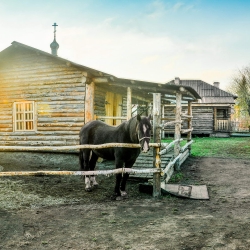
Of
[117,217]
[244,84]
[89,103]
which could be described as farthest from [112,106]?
[244,84]

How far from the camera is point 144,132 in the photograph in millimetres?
5477

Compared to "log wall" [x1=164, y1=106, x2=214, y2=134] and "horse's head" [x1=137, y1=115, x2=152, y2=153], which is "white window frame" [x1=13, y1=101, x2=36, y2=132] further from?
"log wall" [x1=164, y1=106, x2=214, y2=134]

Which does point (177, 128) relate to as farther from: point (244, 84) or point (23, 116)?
point (244, 84)

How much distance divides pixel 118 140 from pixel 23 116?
6489 mm

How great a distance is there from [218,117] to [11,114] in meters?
21.8

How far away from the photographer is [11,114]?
1156 cm

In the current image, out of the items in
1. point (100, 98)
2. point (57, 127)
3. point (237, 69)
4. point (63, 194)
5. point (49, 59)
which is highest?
point (237, 69)

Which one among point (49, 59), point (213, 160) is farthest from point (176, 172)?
point (49, 59)

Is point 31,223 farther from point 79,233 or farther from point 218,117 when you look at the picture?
point 218,117

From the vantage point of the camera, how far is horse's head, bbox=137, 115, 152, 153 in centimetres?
541

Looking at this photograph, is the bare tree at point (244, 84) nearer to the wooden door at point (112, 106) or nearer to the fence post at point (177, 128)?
the wooden door at point (112, 106)

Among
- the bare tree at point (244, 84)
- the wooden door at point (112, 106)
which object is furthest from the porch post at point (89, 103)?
the bare tree at point (244, 84)

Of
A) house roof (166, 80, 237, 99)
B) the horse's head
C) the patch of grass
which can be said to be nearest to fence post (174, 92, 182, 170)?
the patch of grass

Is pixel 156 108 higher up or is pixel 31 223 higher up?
pixel 156 108
